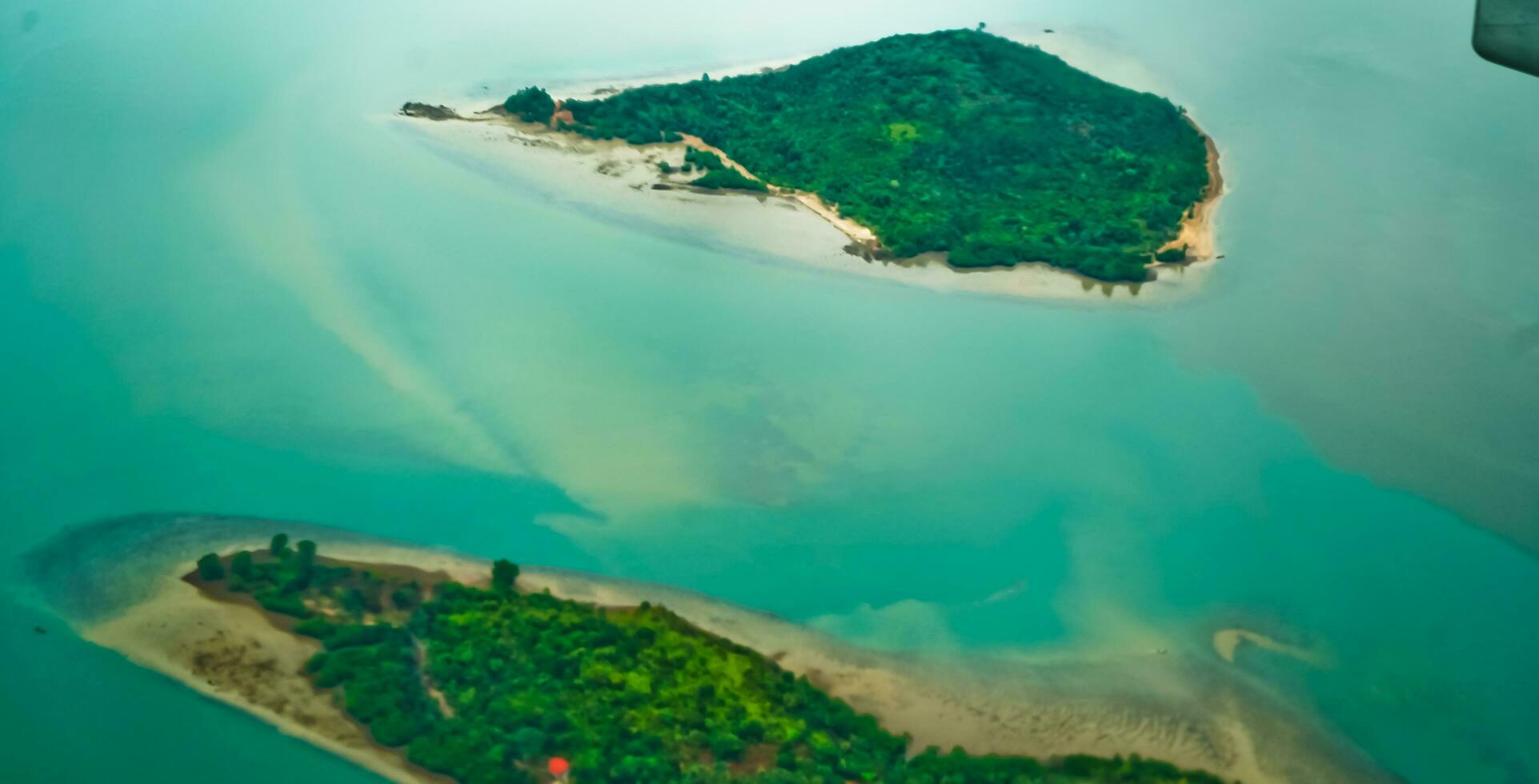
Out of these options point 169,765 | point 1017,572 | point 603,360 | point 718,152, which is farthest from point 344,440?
point 718,152

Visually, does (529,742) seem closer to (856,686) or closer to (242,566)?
(856,686)

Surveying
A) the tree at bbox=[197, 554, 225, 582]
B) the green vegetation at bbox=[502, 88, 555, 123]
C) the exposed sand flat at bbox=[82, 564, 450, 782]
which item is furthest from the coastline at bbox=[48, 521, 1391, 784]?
the green vegetation at bbox=[502, 88, 555, 123]

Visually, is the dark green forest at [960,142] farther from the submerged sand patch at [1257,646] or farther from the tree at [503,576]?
the tree at [503,576]

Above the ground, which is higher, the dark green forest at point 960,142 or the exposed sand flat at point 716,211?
the dark green forest at point 960,142

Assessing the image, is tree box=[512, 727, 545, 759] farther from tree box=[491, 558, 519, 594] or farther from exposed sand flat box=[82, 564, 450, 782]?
tree box=[491, 558, 519, 594]

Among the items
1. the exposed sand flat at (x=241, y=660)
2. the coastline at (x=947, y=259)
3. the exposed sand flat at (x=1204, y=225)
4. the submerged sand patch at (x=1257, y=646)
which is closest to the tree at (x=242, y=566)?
the exposed sand flat at (x=241, y=660)
